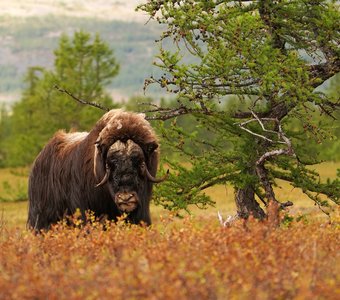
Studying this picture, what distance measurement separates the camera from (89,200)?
9.98 m

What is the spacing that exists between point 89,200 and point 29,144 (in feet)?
121

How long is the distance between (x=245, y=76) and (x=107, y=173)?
336cm

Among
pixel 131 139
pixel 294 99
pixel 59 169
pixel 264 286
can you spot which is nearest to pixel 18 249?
pixel 264 286

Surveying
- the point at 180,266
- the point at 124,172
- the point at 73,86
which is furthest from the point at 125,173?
the point at 73,86

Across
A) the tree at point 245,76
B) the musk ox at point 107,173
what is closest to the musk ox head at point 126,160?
the musk ox at point 107,173

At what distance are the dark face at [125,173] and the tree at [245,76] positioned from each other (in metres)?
2.02

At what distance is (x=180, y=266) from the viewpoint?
416 centimetres

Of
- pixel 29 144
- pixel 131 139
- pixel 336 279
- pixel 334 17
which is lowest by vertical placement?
pixel 29 144

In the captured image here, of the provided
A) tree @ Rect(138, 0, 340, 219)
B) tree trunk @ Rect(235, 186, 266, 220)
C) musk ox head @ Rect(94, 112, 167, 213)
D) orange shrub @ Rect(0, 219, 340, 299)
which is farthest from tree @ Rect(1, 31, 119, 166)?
orange shrub @ Rect(0, 219, 340, 299)

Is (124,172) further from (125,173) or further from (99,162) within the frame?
(99,162)

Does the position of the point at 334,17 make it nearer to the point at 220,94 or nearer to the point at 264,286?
the point at 220,94

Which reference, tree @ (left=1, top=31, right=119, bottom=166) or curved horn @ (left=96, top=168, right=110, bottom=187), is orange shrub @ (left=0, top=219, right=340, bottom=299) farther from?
tree @ (left=1, top=31, right=119, bottom=166)

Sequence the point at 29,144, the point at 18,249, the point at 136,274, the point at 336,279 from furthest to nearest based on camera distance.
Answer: the point at 29,144
the point at 18,249
the point at 336,279
the point at 136,274

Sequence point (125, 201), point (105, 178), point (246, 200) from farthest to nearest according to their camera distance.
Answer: point (246, 200), point (105, 178), point (125, 201)
